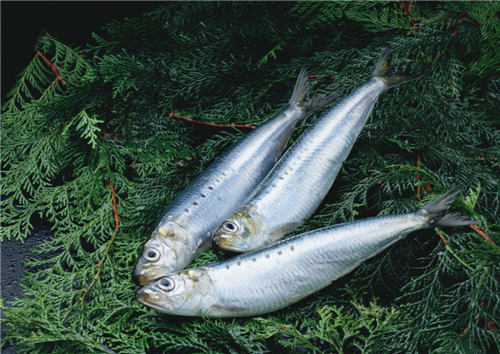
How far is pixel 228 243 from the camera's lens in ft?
4.22

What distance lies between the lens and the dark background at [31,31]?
1.62 meters

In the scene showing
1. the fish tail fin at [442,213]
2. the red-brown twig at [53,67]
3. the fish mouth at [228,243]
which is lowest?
the fish mouth at [228,243]

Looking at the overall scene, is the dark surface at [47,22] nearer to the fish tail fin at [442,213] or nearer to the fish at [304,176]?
the fish at [304,176]

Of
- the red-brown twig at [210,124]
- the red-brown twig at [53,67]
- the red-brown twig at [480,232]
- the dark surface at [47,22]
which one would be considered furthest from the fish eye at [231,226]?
the dark surface at [47,22]

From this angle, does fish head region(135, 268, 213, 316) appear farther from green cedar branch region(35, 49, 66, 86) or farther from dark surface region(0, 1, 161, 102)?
dark surface region(0, 1, 161, 102)

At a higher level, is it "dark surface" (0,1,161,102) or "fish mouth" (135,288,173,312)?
"dark surface" (0,1,161,102)

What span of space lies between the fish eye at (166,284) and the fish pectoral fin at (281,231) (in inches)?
12.9

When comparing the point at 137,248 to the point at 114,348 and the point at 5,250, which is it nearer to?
the point at 114,348

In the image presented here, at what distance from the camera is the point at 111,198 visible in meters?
1.61

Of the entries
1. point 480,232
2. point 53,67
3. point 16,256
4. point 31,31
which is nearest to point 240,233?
point 480,232

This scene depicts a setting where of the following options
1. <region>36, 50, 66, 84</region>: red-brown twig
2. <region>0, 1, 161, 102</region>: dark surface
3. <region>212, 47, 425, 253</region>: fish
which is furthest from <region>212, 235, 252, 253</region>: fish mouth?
<region>0, 1, 161, 102</region>: dark surface

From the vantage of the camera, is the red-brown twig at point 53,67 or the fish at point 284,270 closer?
the fish at point 284,270

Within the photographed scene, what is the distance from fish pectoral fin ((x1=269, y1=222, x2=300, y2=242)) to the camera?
1348mm

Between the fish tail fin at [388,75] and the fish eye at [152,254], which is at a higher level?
the fish tail fin at [388,75]
